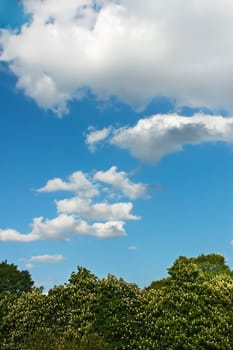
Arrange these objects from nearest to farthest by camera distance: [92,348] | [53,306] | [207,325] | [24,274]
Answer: [92,348] < [207,325] < [53,306] < [24,274]

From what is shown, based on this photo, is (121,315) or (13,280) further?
(13,280)

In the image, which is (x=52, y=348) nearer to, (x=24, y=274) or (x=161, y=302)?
(x=161, y=302)

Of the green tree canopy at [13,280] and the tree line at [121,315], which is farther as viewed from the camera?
the green tree canopy at [13,280]

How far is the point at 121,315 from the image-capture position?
2166cm

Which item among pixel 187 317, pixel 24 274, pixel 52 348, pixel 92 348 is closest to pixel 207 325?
pixel 187 317

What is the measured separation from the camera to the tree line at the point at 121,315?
20828 mm

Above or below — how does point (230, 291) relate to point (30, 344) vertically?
above

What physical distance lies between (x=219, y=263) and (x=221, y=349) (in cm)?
3311

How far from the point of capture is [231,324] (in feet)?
71.2

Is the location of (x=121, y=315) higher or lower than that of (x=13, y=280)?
lower

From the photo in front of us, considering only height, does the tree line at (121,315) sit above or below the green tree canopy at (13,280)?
below

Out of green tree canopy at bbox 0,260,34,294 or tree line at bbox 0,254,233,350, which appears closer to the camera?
tree line at bbox 0,254,233,350

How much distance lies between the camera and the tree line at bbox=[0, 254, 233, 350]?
20.8 meters

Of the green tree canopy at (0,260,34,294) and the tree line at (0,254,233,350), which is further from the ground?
the green tree canopy at (0,260,34,294)
